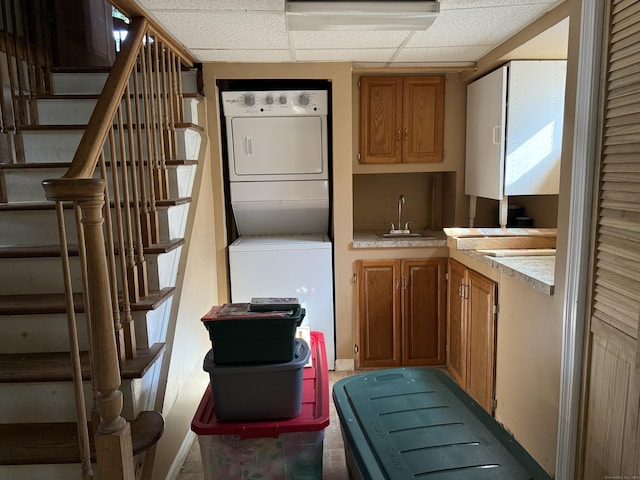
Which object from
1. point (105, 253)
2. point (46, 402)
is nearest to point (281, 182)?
point (105, 253)

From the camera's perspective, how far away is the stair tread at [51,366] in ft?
5.41

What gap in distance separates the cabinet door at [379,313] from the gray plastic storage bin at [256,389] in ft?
4.99

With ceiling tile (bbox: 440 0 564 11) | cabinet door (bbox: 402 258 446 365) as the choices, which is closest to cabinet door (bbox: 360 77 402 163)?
cabinet door (bbox: 402 258 446 365)

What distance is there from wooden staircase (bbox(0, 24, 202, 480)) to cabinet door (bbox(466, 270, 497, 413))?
5.68ft

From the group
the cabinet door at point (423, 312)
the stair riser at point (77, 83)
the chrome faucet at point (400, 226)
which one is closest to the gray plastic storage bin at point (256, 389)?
the cabinet door at point (423, 312)

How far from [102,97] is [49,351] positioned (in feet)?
3.68

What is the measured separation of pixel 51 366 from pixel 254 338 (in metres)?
0.86

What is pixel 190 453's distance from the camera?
7.76 feet

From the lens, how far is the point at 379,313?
3.17m

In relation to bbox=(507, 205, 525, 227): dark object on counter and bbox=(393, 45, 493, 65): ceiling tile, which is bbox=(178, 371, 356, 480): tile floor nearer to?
bbox=(507, 205, 525, 227): dark object on counter

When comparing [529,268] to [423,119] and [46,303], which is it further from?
[46,303]

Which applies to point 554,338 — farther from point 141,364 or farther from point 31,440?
point 31,440

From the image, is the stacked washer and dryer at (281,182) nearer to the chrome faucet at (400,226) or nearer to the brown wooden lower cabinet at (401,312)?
the brown wooden lower cabinet at (401,312)

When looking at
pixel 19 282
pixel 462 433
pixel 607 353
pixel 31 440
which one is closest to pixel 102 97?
pixel 19 282
